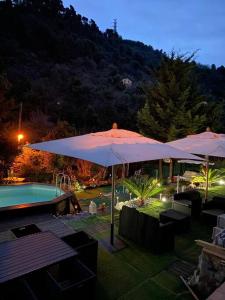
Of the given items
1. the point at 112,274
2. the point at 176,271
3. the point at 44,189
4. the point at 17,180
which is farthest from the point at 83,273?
the point at 17,180

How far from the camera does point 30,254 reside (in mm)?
3428

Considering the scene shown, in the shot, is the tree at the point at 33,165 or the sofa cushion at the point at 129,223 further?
the tree at the point at 33,165

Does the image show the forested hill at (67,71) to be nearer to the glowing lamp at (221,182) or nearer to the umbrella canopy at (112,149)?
the glowing lamp at (221,182)

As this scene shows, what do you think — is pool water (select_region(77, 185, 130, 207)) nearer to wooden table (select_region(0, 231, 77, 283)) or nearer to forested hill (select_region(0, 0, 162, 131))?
wooden table (select_region(0, 231, 77, 283))

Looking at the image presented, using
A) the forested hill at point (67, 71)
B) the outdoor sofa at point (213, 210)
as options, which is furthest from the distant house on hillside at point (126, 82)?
the outdoor sofa at point (213, 210)

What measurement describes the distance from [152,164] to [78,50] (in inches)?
1149

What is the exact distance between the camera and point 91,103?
29031mm

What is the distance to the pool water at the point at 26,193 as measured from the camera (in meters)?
9.48

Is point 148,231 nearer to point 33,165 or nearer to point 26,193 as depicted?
point 26,193

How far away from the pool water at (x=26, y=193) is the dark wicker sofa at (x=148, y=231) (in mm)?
4446

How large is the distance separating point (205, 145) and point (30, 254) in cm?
532

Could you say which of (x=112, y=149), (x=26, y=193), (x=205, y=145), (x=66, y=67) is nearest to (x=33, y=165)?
(x=26, y=193)

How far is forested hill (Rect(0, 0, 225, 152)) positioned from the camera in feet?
78.2

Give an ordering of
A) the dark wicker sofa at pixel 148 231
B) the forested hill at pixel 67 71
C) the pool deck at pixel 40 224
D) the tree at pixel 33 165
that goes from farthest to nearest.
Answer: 1. the forested hill at pixel 67 71
2. the tree at pixel 33 165
3. the pool deck at pixel 40 224
4. the dark wicker sofa at pixel 148 231
